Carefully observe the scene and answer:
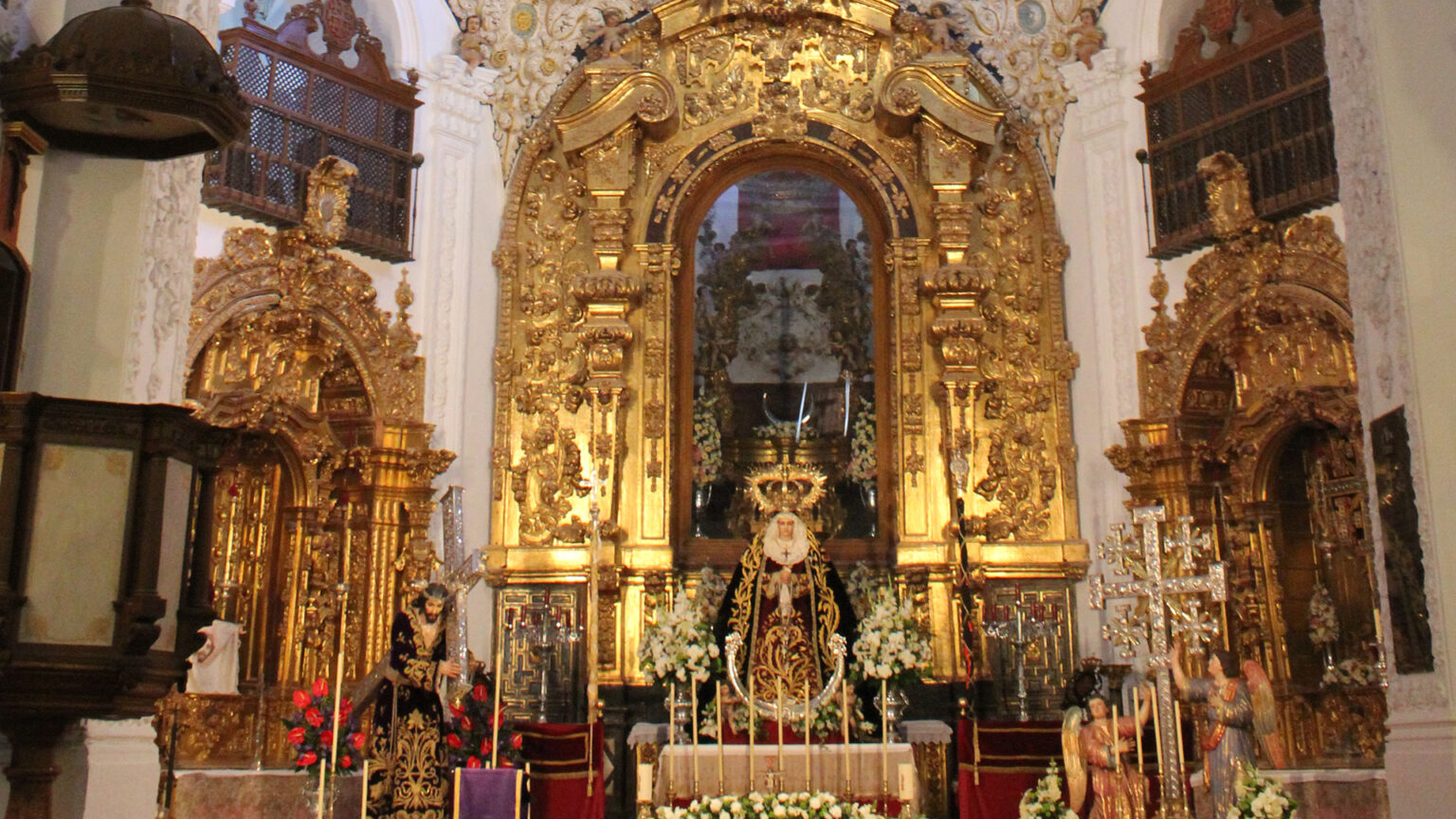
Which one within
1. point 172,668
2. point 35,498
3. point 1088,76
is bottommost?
point 172,668

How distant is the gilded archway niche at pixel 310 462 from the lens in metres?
12.0

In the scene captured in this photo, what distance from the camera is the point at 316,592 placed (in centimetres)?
1259

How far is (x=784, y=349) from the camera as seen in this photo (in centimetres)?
1417

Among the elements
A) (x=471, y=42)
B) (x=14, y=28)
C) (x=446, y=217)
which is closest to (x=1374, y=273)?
(x=14, y=28)

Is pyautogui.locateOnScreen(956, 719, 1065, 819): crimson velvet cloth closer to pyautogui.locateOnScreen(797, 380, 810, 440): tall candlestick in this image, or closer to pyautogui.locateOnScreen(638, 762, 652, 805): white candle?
pyautogui.locateOnScreen(797, 380, 810, 440): tall candlestick

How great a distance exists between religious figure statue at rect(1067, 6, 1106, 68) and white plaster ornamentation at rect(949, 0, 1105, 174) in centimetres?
5

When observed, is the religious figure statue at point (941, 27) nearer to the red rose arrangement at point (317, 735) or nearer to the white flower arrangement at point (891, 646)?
the white flower arrangement at point (891, 646)

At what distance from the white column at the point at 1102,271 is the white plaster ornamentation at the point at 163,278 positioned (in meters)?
8.58

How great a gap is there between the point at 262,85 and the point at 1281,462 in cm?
976

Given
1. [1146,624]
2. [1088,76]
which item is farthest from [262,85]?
[1146,624]

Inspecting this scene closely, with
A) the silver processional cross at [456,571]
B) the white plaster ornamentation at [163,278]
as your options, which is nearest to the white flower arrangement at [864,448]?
→ the silver processional cross at [456,571]

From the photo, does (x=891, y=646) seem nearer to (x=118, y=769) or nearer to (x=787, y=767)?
(x=787, y=767)

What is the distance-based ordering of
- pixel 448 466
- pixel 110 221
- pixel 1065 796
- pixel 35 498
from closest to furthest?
pixel 35 498 < pixel 110 221 < pixel 1065 796 < pixel 448 466

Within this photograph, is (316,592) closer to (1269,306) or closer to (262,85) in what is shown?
(262,85)
